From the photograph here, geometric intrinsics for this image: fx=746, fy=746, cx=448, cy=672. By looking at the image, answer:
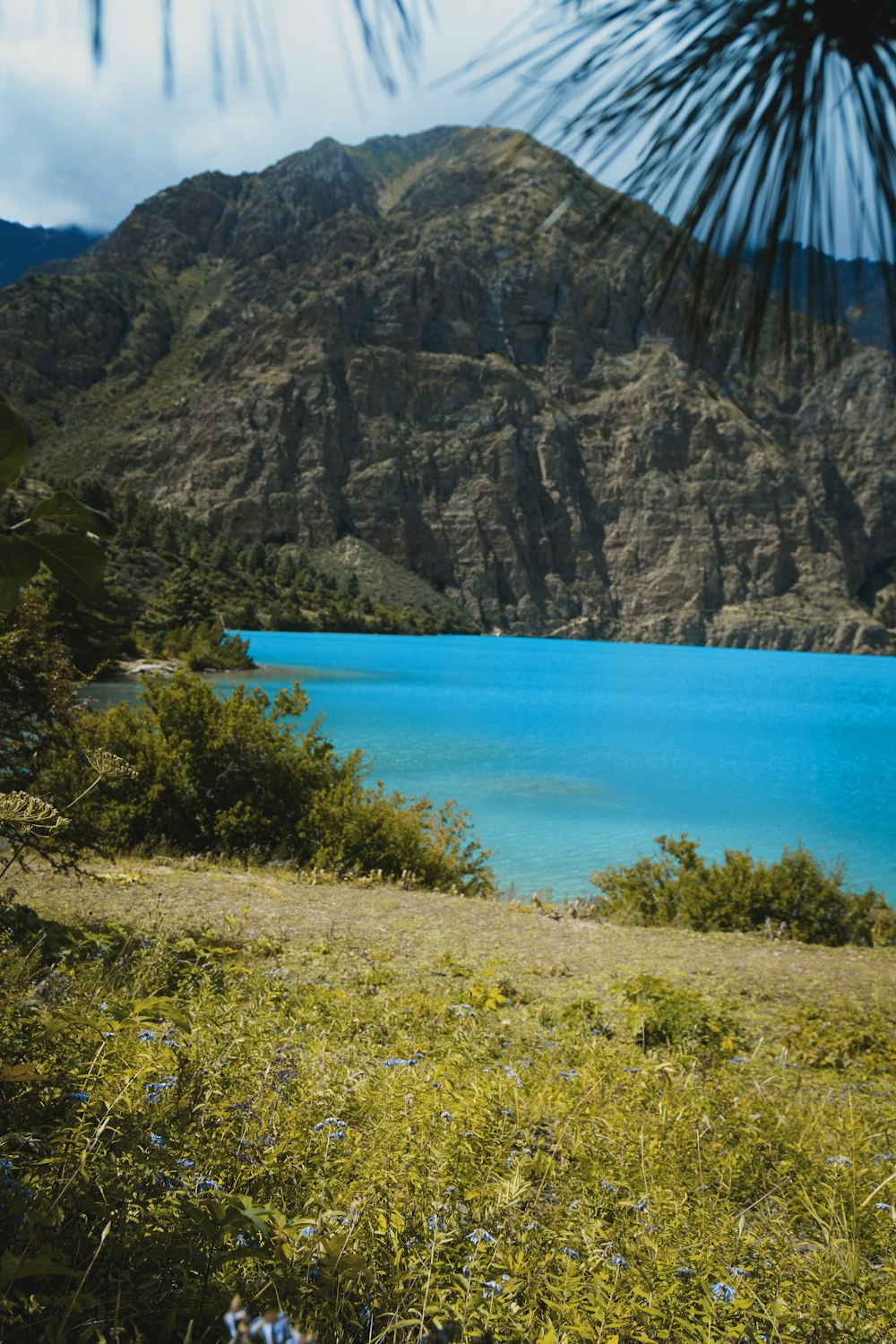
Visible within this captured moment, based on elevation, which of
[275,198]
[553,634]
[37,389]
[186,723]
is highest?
[275,198]

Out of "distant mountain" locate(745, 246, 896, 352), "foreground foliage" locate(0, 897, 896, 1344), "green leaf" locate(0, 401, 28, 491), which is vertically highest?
"distant mountain" locate(745, 246, 896, 352)

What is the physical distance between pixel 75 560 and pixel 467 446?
143 meters

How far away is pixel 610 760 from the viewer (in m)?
22.2

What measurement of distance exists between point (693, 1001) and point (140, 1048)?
3.06 metres

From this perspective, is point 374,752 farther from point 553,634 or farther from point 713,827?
point 553,634

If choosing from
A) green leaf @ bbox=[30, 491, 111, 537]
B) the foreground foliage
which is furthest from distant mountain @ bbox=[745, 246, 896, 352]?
the foreground foliage

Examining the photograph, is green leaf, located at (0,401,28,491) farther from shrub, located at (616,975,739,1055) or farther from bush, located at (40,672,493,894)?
bush, located at (40,672,493,894)

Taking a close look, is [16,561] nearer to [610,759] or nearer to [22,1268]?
[22,1268]

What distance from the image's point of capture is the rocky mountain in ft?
412

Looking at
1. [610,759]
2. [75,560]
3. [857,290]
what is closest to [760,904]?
[857,290]

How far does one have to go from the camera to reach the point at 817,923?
789 centimetres

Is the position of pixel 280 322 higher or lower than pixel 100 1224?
higher

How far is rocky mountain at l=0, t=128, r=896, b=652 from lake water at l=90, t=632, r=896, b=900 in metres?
85.0

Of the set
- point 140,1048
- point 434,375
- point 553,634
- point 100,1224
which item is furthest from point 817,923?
point 434,375
